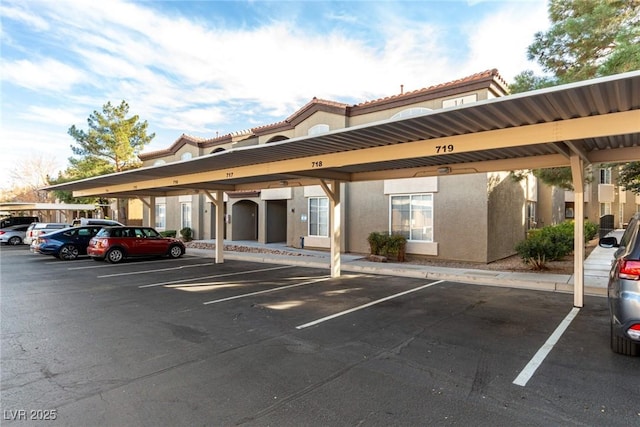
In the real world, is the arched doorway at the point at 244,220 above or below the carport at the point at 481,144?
below

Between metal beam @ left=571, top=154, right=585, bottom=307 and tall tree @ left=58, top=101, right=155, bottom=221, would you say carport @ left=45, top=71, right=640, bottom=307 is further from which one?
tall tree @ left=58, top=101, right=155, bottom=221

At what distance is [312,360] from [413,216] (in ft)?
36.6

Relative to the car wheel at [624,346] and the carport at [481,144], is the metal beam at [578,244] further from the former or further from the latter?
the car wheel at [624,346]

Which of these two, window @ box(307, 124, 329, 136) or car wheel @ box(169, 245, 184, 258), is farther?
window @ box(307, 124, 329, 136)

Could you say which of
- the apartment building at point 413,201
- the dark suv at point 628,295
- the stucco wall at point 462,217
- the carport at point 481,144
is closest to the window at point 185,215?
the apartment building at point 413,201

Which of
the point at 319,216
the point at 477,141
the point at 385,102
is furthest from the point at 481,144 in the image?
the point at 319,216

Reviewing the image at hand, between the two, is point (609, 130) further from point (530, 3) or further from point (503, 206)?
point (503, 206)

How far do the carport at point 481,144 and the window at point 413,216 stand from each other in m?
4.47

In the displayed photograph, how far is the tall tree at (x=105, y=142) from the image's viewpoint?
98.0 feet

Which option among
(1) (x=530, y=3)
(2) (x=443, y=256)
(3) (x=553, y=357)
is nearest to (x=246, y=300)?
(3) (x=553, y=357)

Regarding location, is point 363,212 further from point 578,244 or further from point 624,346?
point 624,346

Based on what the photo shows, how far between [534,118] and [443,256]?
8.93m

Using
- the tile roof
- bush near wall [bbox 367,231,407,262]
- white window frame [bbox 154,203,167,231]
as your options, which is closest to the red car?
the tile roof

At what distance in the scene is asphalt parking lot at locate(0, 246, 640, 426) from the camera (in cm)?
339
